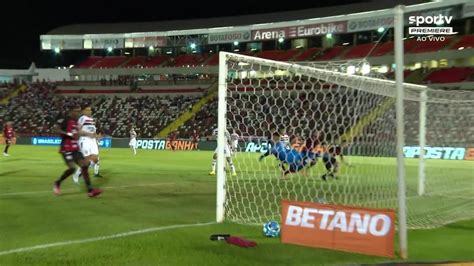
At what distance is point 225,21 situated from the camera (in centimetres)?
6600

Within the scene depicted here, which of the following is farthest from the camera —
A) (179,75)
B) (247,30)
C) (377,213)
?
(179,75)

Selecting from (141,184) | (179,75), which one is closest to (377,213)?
(141,184)

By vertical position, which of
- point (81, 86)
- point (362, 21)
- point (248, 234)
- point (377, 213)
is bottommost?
point (248, 234)

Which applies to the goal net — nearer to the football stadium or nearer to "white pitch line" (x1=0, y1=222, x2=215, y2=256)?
the football stadium

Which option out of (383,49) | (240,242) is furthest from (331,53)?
(240,242)

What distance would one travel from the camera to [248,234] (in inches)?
333

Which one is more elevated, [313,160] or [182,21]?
[182,21]

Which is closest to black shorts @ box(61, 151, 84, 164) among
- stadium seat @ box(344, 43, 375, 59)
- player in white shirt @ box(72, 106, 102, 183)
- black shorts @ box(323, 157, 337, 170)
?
player in white shirt @ box(72, 106, 102, 183)

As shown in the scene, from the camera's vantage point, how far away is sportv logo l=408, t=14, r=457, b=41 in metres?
49.3

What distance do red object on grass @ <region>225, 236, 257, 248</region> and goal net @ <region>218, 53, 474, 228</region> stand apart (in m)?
1.83

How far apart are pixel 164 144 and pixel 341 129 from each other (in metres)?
33.1

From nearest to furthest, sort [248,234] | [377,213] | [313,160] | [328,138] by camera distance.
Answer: [377,213] → [248,234] → [328,138] → [313,160]

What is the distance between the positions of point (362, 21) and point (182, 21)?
25513 mm

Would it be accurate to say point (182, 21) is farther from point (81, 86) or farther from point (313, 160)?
point (313, 160)
